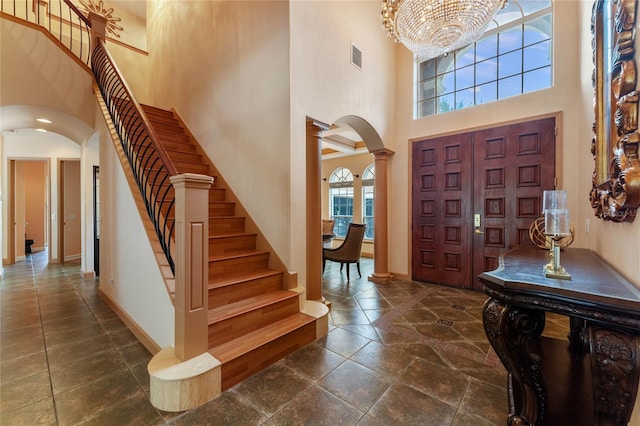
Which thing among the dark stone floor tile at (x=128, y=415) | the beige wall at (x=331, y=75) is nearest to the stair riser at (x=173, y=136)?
the beige wall at (x=331, y=75)

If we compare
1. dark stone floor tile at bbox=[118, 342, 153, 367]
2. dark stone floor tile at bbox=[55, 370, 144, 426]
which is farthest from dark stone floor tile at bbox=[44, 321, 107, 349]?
dark stone floor tile at bbox=[55, 370, 144, 426]

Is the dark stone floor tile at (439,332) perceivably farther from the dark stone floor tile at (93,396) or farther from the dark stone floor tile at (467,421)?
the dark stone floor tile at (93,396)

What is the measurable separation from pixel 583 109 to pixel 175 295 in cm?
462

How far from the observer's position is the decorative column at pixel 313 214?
313cm

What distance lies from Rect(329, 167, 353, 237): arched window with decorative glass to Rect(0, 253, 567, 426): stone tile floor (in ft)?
16.5

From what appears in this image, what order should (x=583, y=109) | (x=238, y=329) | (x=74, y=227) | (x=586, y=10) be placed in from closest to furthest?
(x=238, y=329) → (x=586, y=10) → (x=583, y=109) → (x=74, y=227)

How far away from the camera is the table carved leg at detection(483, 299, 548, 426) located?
133 cm

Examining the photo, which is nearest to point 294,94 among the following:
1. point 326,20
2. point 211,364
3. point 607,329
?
point 326,20

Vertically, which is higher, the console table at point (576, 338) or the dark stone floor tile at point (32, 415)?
the console table at point (576, 338)

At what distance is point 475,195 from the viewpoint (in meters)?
4.11

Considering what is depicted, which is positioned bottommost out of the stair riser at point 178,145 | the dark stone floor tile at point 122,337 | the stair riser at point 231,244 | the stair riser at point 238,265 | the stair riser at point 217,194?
the dark stone floor tile at point 122,337

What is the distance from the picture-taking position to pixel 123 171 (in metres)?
2.89

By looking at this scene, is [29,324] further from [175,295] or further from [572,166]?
[572,166]

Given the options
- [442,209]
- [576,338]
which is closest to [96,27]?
[442,209]
